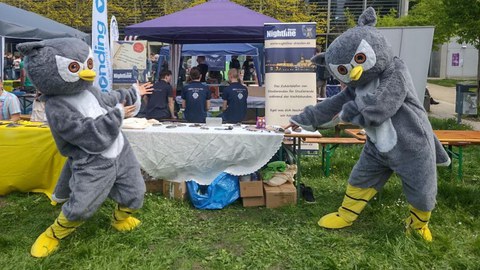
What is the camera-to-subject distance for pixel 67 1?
19.7 metres

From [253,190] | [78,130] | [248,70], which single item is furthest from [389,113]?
[248,70]

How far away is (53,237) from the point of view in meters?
4.00

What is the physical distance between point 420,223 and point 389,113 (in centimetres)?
105

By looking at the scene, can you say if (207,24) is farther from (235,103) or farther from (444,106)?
(444,106)

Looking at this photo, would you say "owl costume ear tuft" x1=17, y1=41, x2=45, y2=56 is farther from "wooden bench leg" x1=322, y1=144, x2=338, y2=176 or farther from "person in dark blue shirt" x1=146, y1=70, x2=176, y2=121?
"person in dark blue shirt" x1=146, y1=70, x2=176, y2=121

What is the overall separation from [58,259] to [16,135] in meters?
2.14

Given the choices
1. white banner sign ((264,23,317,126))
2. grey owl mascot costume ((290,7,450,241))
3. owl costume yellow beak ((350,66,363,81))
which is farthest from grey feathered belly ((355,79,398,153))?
white banner sign ((264,23,317,126))

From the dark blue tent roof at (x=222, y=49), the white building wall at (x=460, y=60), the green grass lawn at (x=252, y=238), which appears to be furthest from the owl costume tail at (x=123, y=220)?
the white building wall at (x=460, y=60)

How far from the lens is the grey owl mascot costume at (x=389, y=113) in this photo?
3.90m

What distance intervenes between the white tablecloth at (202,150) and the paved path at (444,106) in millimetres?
7465

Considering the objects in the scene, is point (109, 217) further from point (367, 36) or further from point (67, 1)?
point (67, 1)

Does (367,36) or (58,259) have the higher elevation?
(367,36)

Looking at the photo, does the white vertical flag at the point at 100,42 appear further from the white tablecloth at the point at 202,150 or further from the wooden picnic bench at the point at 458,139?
the wooden picnic bench at the point at 458,139

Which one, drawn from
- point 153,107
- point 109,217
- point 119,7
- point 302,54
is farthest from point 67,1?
point 109,217
